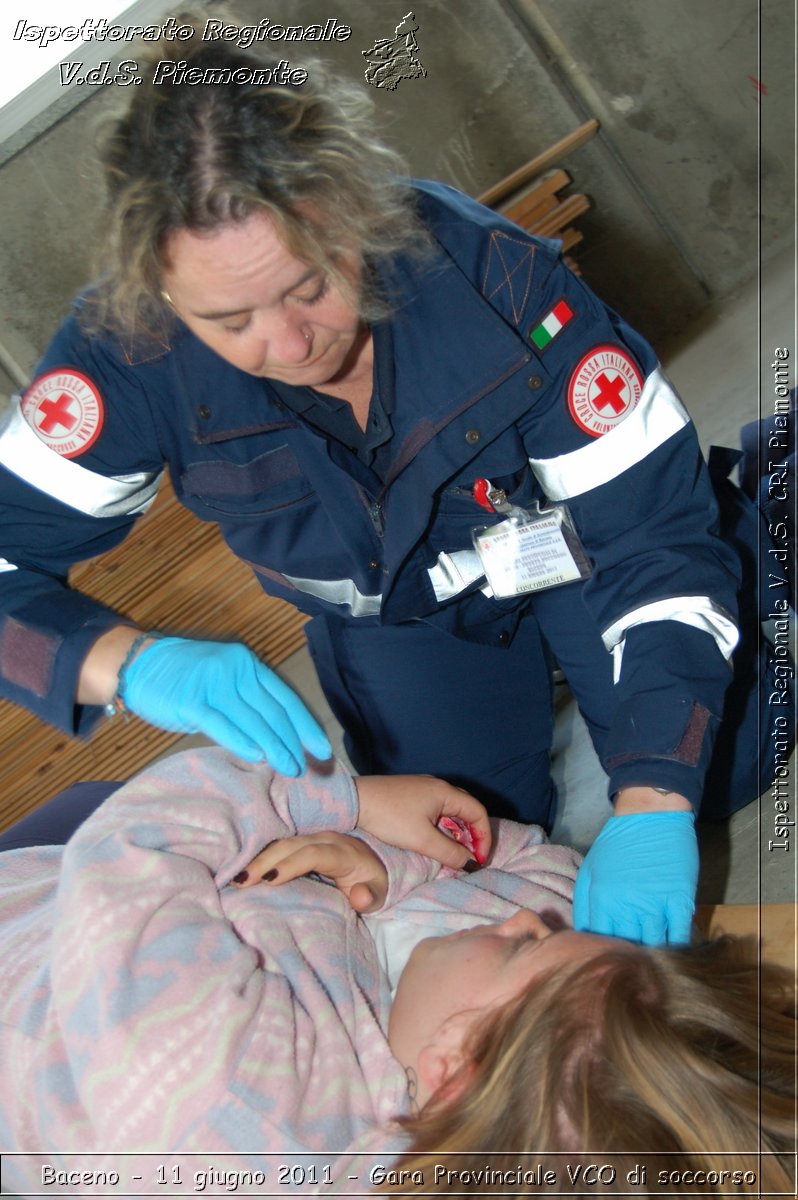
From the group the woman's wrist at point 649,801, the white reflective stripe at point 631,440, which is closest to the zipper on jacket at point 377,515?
the white reflective stripe at point 631,440

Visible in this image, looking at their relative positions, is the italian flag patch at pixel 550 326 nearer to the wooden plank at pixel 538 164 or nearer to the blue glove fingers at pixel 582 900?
the blue glove fingers at pixel 582 900

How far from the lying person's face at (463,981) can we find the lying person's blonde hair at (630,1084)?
0.03 meters

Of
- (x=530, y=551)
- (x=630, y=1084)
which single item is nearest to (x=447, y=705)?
(x=530, y=551)

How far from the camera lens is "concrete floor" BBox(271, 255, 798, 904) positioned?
5.26 feet

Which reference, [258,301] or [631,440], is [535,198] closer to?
[631,440]

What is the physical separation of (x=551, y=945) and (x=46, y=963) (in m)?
0.55

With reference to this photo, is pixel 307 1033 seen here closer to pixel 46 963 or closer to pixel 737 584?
pixel 46 963

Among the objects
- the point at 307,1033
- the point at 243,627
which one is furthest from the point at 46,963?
the point at 243,627

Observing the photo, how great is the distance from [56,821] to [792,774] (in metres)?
1.16

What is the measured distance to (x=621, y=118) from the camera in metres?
3.40

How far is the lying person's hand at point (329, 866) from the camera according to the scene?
1267 mm

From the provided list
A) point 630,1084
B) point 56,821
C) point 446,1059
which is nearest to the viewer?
point 630,1084

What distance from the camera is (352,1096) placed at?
112 centimetres

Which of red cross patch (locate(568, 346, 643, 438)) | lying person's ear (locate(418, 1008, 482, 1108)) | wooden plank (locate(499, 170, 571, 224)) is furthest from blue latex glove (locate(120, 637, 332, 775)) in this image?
wooden plank (locate(499, 170, 571, 224))
